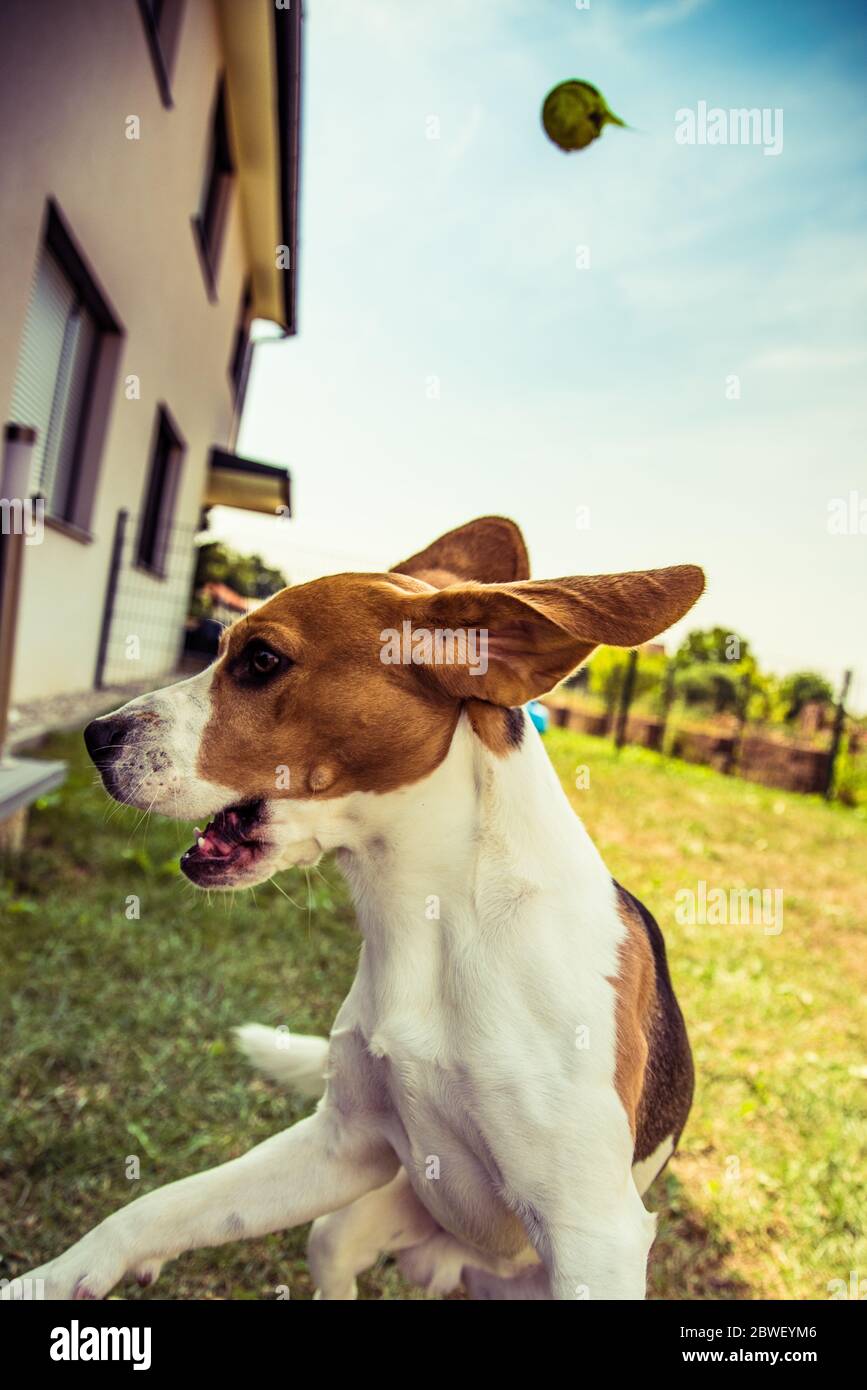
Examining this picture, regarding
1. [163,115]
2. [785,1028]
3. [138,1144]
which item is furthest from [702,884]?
[163,115]

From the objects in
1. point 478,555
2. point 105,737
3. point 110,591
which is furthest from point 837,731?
point 105,737

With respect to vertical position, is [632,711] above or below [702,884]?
above

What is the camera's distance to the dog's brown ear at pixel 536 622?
1784 millimetres

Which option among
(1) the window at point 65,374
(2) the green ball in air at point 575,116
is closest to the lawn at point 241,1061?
(2) the green ball in air at point 575,116

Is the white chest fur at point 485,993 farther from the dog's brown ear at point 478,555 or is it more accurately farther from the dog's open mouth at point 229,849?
the dog's brown ear at point 478,555

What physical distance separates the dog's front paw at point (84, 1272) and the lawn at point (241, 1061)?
0.50m

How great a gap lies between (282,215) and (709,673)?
945 centimetres

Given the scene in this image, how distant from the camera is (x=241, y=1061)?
11.5 feet

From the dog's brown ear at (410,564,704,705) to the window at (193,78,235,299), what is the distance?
37.6 feet

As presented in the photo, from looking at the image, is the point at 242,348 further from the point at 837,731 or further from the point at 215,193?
the point at 837,731

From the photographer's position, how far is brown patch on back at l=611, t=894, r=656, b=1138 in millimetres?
1938
